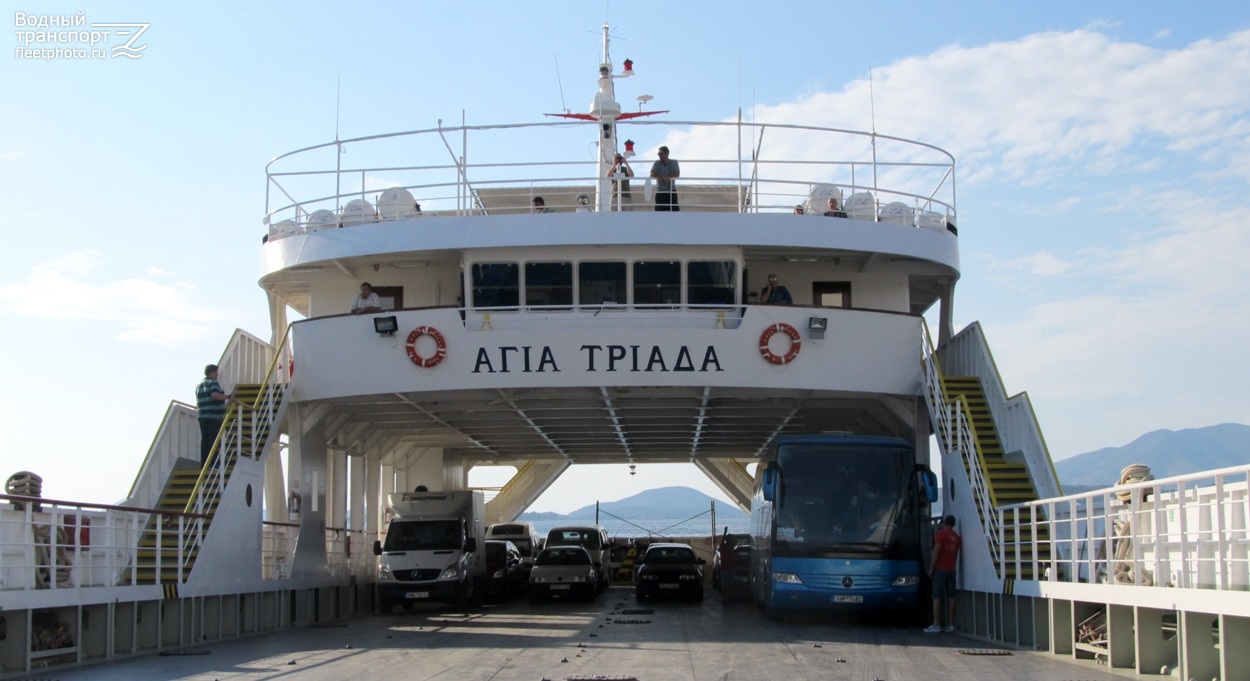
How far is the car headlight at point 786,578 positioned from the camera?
734 inches

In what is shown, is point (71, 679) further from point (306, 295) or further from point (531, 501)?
point (531, 501)

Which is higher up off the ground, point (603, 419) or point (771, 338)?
point (771, 338)

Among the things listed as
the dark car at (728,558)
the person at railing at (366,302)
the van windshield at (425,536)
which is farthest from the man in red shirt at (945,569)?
the van windshield at (425,536)

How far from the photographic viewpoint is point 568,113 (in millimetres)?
25078

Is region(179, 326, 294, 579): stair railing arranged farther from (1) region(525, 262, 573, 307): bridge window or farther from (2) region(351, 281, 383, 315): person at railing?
(1) region(525, 262, 573, 307): bridge window

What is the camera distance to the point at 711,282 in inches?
802

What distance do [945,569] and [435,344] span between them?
8381 millimetres

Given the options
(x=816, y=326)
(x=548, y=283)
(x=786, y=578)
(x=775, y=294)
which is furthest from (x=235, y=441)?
(x=816, y=326)

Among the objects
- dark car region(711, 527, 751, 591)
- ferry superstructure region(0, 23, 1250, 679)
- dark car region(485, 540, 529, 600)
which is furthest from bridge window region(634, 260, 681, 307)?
dark car region(485, 540, 529, 600)

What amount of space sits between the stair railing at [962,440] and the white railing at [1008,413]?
28.4 inches

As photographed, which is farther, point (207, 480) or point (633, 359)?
point (633, 359)

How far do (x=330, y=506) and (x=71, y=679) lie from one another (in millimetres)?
13572

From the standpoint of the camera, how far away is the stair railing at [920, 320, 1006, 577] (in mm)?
17531

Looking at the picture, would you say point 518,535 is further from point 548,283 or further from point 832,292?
point 548,283
